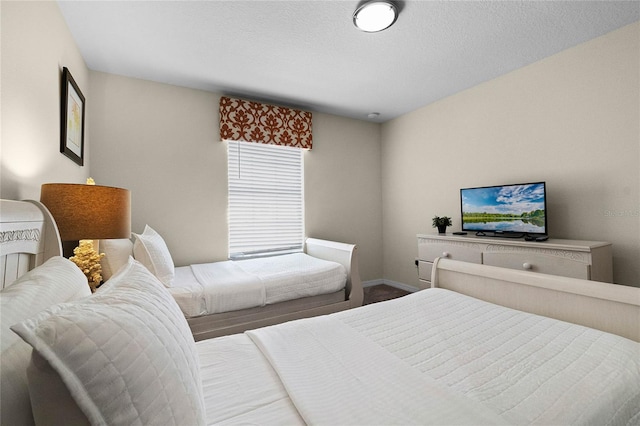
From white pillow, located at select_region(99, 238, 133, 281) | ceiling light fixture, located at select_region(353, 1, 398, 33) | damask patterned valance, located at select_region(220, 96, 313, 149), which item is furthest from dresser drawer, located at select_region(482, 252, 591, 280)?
white pillow, located at select_region(99, 238, 133, 281)

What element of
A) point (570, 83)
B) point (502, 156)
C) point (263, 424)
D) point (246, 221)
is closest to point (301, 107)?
point (246, 221)

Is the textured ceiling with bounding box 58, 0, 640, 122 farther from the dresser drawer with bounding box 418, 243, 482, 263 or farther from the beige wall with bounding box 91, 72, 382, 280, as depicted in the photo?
the dresser drawer with bounding box 418, 243, 482, 263

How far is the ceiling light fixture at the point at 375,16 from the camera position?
1872mm

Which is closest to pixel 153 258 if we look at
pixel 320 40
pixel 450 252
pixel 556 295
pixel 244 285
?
pixel 244 285

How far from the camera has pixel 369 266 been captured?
4312 millimetres

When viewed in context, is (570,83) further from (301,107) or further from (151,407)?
(151,407)

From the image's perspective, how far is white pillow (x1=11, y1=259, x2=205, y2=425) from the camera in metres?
0.46

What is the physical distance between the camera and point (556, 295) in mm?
1418

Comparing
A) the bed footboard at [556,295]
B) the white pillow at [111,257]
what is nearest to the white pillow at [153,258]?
the white pillow at [111,257]

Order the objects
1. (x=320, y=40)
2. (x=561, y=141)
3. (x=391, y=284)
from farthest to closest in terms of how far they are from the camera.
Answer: (x=391, y=284)
(x=561, y=141)
(x=320, y=40)

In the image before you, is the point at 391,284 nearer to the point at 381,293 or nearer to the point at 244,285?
the point at 381,293

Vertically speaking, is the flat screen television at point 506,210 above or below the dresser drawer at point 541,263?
above

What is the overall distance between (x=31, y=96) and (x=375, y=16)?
2.17 m

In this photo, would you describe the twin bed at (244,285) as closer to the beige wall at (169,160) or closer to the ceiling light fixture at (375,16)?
the beige wall at (169,160)
